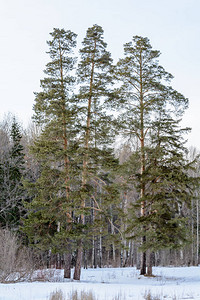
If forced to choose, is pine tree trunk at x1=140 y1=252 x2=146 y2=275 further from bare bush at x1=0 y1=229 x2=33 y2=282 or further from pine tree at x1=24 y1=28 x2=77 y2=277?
bare bush at x1=0 y1=229 x2=33 y2=282

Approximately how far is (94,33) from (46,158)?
279 inches

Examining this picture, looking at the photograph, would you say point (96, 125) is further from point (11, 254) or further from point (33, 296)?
point (33, 296)

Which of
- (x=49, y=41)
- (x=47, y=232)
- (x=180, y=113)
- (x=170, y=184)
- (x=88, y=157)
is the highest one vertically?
(x=49, y=41)

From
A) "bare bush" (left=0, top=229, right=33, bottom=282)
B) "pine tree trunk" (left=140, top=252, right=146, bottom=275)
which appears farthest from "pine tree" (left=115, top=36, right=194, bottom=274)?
"bare bush" (left=0, top=229, right=33, bottom=282)

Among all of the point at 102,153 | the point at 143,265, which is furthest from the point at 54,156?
the point at 143,265

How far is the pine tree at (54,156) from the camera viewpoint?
1562 cm

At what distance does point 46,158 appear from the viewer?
1616cm

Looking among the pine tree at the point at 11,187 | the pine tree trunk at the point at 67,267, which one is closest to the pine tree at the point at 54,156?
the pine tree trunk at the point at 67,267

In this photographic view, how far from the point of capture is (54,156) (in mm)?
16172

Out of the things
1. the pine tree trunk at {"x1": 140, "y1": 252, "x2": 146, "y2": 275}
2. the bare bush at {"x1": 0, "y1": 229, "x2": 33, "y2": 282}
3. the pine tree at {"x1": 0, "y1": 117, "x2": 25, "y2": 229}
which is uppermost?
the pine tree at {"x1": 0, "y1": 117, "x2": 25, "y2": 229}

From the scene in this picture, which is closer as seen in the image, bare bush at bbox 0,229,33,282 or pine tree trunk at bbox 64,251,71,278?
bare bush at bbox 0,229,33,282

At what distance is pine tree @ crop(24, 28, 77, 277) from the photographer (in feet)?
51.2

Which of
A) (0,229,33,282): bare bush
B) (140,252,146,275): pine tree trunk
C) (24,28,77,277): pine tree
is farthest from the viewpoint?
(140,252,146,275): pine tree trunk

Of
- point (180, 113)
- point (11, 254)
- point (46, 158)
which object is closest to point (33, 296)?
point (11, 254)
